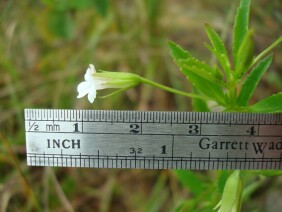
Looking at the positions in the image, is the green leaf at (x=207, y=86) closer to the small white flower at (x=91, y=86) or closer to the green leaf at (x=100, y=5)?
the small white flower at (x=91, y=86)

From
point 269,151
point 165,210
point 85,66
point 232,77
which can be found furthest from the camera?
point 85,66

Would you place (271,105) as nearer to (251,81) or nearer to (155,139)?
(251,81)

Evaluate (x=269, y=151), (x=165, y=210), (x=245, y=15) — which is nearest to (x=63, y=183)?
(x=165, y=210)

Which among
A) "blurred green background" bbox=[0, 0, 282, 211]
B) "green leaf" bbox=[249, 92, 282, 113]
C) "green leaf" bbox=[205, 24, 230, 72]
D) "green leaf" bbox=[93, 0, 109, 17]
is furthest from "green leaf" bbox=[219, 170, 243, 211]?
"green leaf" bbox=[93, 0, 109, 17]

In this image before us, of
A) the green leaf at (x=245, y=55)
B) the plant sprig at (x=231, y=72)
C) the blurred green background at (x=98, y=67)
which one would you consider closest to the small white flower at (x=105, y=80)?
the plant sprig at (x=231, y=72)

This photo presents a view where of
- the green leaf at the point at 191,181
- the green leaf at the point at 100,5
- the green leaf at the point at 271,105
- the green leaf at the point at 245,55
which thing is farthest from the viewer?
the green leaf at the point at 100,5

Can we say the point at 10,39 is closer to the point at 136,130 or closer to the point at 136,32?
the point at 136,32

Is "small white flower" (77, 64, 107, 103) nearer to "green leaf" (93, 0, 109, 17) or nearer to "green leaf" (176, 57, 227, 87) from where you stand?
"green leaf" (176, 57, 227, 87)

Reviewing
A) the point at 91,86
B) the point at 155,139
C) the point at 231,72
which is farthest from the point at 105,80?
the point at 231,72
